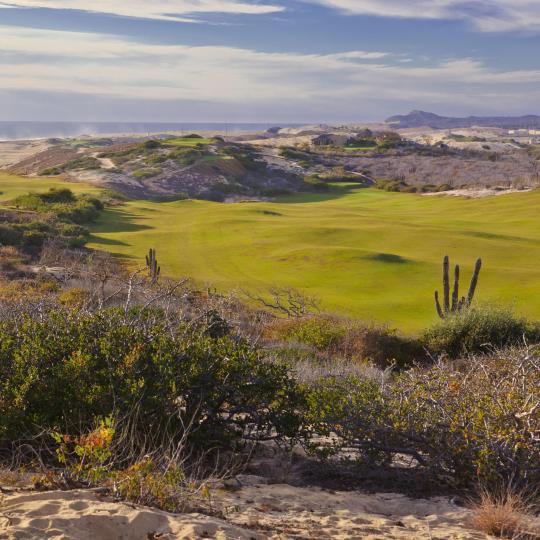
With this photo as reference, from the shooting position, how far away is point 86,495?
593cm

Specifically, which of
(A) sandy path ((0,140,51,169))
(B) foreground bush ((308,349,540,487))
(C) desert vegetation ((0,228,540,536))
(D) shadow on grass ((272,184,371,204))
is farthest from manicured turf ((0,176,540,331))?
(A) sandy path ((0,140,51,169))

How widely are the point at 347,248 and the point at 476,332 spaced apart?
1557 cm

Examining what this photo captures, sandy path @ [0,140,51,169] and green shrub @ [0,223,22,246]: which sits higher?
sandy path @ [0,140,51,169]

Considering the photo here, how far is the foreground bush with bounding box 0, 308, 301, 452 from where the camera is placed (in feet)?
25.6

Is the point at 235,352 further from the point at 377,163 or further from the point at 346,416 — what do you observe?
the point at 377,163

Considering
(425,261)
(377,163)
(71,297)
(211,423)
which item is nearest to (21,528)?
(211,423)

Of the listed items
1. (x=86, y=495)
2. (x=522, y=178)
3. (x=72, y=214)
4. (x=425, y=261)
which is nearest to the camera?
(x=86, y=495)

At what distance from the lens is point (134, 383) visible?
25.3ft

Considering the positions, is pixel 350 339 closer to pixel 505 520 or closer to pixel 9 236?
pixel 505 520

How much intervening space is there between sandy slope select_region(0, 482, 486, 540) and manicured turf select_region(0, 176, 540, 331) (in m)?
17.0

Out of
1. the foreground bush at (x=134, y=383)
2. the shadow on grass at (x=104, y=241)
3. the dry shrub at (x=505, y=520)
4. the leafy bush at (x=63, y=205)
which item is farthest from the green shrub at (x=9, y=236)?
the dry shrub at (x=505, y=520)

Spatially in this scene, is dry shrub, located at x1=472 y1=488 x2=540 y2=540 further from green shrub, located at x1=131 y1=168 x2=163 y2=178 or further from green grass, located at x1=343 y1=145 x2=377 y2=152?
green grass, located at x1=343 y1=145 x2=377 y2=152

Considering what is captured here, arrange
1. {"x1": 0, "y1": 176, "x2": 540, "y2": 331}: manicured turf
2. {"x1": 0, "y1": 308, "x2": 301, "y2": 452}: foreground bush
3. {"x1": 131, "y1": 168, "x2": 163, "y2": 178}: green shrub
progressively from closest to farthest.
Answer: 1. {"x1": 0, "y1": 308, "x2": 301, "y2": 452}: foreground bush
2. {"x1": 0, "y1": 176, "x2": 540, "y2": 331}: manicured turf
3. {"x1": 131, "y1": 168, "x2": 163, "y2": 178}: green shrub

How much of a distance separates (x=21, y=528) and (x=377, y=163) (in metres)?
103
